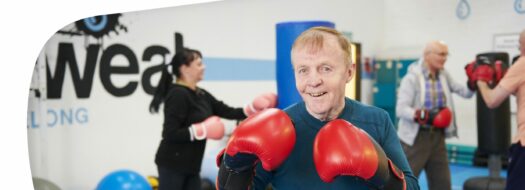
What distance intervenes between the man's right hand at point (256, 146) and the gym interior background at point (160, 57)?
107 cm

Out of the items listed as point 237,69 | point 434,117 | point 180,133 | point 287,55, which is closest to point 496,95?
point 434,117

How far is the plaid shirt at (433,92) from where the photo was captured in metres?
2.34

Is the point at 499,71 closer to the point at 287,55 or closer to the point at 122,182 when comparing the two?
the point at 287,55

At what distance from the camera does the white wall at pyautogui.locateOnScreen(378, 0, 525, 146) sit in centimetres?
330

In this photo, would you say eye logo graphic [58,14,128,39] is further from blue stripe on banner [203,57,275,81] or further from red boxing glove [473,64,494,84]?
red boxing glove [473,64,494,84]

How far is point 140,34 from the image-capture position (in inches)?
101

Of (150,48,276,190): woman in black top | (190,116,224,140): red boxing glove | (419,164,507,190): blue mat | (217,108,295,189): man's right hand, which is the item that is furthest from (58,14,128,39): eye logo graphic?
(419,164,507,190): blue mat

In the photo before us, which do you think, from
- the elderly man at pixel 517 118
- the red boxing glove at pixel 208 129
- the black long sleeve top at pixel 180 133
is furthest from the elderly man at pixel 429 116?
the black long sleeve top at pixel 180 133

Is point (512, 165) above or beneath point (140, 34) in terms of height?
beneath

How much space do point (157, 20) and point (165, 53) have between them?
0.61 feet

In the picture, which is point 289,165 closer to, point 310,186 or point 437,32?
point 310,186

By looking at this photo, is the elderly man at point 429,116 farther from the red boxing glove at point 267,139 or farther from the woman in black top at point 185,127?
the red boxing glove at point 267,139

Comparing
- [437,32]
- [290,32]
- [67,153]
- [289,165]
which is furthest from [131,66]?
[437,32]

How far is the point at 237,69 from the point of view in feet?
10.0
